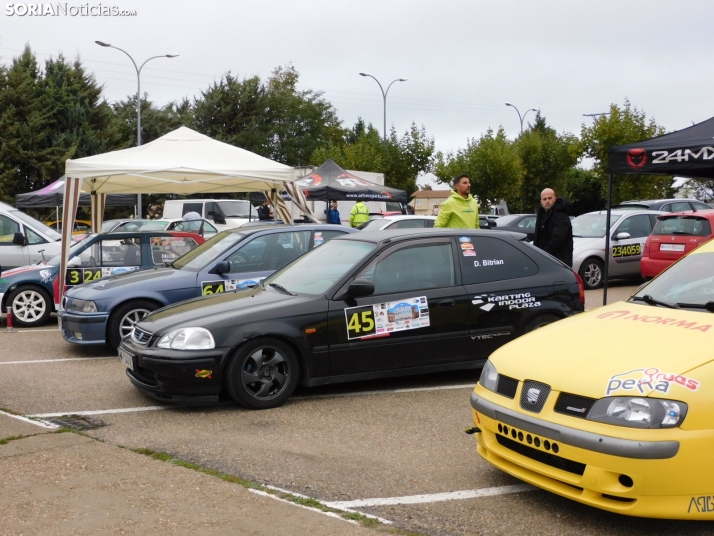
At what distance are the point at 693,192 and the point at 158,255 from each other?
50.1 m

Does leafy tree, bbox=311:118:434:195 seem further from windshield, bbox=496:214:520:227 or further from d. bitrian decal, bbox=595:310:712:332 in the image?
d. bitrian decal, bbox=595:310:712:332

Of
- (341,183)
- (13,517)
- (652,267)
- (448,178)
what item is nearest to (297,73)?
(448,178)

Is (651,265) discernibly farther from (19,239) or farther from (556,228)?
(19,239)

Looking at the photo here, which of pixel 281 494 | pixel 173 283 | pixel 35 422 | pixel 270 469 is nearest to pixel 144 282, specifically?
pixel 173 283

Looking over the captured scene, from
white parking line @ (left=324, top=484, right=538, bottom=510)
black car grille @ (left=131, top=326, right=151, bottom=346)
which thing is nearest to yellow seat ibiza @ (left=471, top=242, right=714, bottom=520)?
white parking line @ (left=324, top=484, right=538, bottom=510)

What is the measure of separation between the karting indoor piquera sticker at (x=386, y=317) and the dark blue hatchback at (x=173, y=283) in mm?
2725

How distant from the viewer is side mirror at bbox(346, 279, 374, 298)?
6812 mm

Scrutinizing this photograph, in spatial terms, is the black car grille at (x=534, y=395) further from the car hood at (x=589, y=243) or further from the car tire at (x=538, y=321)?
the car hood at (x=589, y=243)

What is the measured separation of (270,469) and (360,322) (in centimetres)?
208

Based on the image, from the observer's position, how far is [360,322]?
22.9 ft

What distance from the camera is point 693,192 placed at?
5428 cm

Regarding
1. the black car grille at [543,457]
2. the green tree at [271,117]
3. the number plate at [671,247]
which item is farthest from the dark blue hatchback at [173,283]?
the green tree at [271,117]

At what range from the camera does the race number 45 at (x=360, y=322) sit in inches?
273

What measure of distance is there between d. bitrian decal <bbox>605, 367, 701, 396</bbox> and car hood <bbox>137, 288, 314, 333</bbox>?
332cm
